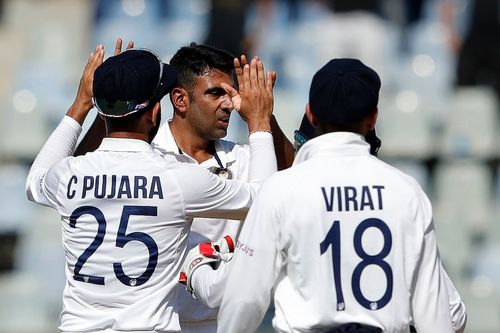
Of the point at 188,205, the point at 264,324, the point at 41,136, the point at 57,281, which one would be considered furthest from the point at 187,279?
the point at 41,136

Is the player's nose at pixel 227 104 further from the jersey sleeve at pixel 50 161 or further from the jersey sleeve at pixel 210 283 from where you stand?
the jersey sleeve at pixel 210 283

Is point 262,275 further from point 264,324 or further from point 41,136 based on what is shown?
point 41,136

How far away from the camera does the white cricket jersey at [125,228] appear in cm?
342

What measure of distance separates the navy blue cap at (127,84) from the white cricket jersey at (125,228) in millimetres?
121

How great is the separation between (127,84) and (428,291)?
1162 millimetres

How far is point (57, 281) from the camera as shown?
829 cm

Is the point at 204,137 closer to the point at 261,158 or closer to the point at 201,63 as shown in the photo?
the point at 201,63

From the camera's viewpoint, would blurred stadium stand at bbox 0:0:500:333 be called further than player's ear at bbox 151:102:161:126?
Yes

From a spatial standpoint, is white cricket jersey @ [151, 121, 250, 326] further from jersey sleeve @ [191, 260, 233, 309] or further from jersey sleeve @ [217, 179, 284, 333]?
jersey sleeve @ [217, 179, 284, 333]

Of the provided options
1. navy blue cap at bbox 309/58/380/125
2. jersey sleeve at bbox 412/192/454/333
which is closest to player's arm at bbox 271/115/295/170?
navy blue cap at bbox 309/58/380/125

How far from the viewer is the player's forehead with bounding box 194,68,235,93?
170 inches

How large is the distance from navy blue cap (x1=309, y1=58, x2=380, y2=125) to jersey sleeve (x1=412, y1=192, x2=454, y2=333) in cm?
33

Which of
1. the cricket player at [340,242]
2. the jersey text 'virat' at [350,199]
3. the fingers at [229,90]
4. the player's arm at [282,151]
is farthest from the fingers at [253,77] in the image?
the jersey text 'virat' at [350,199]

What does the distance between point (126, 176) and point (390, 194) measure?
2.85ft
